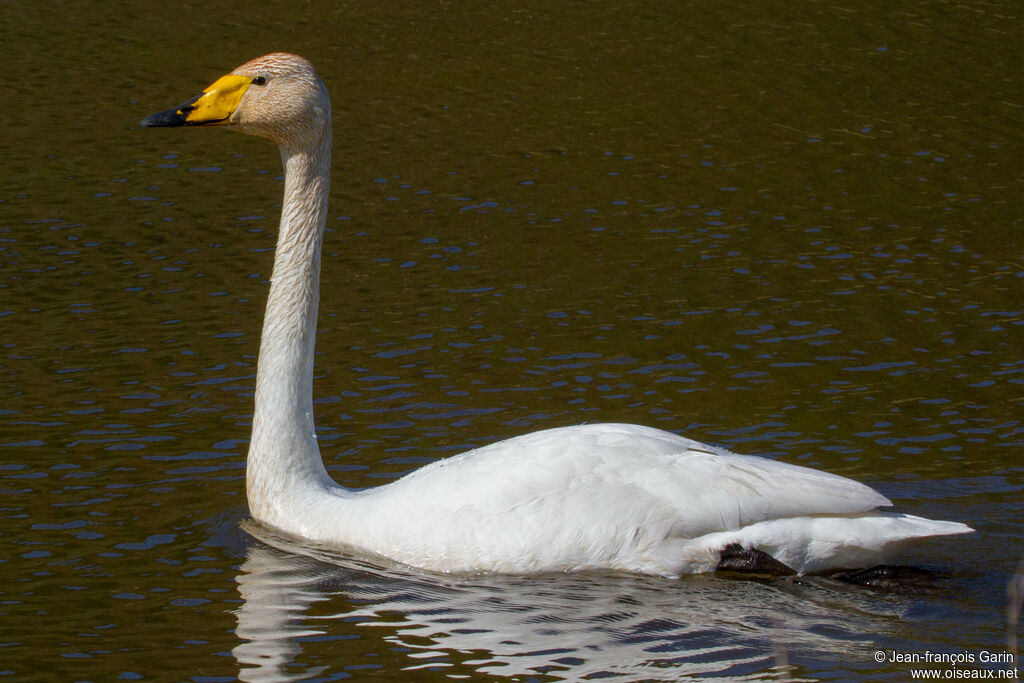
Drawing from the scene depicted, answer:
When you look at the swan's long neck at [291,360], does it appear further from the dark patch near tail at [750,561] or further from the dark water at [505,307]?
the dark patch near tail at [750,561]

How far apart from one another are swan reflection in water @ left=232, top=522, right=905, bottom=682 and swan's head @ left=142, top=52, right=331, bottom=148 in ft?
7.85

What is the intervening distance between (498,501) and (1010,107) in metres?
13.3

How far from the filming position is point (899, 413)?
33.8 ft

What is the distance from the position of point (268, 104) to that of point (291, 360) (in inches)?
56.2

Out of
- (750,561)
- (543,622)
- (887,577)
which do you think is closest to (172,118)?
(543,622)

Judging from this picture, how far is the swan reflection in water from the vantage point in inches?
269

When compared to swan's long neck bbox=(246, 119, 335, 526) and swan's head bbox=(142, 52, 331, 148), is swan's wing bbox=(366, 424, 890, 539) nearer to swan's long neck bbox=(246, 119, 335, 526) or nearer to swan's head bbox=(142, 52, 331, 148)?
swan's long neck bbox=(246, 119, 335, 526)

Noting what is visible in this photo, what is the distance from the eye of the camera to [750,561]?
764cm

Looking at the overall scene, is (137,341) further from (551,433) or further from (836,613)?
(836,613)

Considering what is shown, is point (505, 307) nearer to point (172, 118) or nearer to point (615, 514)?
point (172, 118)

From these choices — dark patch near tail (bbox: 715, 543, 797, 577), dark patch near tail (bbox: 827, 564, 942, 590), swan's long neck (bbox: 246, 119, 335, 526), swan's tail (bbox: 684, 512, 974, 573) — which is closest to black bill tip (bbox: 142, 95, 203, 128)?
swan's long neck (bbox: 246, 119, 335, 526)

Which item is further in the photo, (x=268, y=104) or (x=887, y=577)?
(x=268, y=104)

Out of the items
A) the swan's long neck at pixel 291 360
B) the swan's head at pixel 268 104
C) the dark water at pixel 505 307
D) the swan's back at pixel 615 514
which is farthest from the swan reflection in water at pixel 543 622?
the swan's head at pixel 268 104

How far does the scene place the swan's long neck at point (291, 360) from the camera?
829 centimetres
